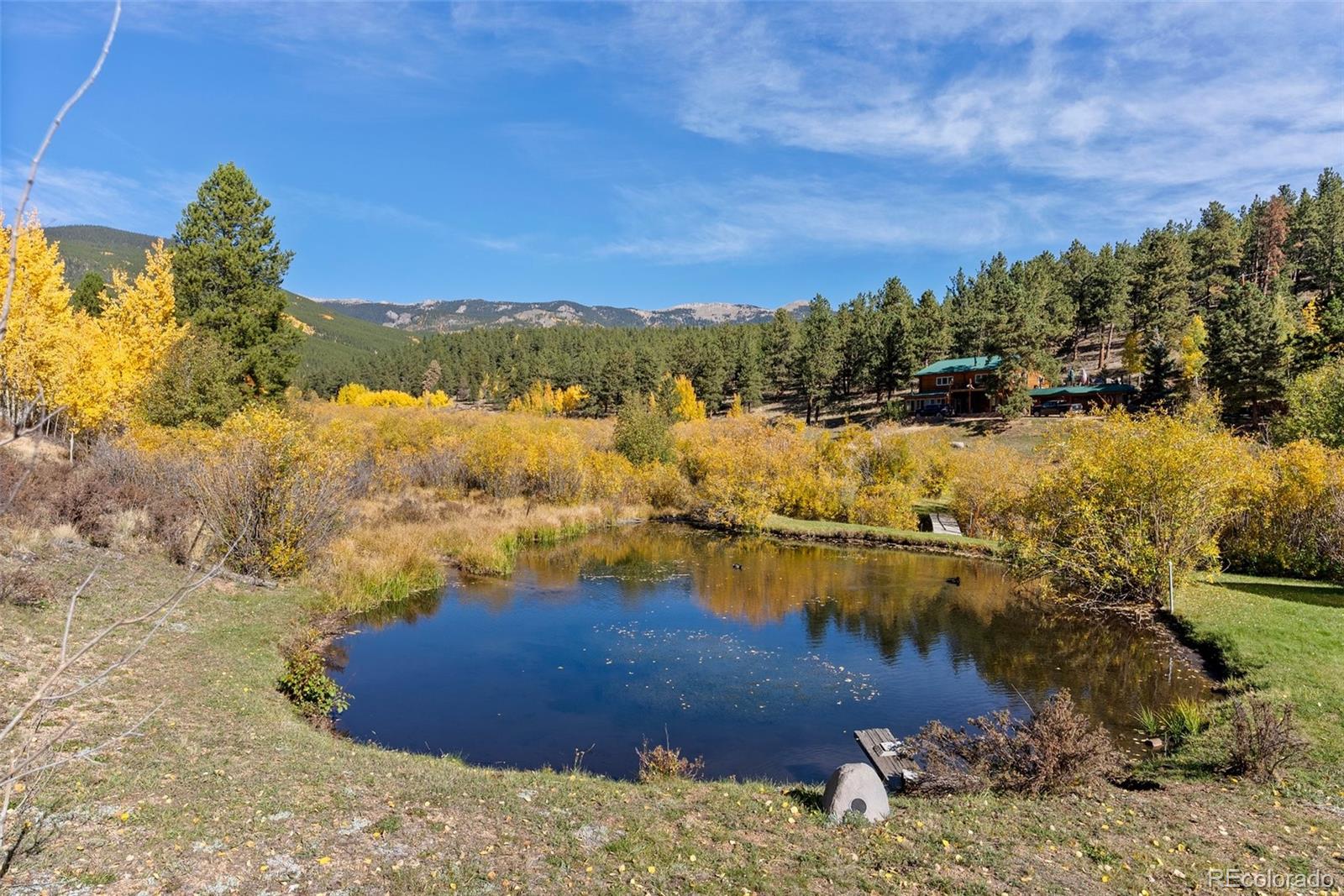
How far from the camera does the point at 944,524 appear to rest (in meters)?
45.0

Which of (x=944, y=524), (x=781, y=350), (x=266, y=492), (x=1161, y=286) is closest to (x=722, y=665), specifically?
(x=266, y=492)

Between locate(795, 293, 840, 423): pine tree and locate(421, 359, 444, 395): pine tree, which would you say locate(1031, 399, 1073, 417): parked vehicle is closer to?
locate(795, 293, 840, 423): pine tree

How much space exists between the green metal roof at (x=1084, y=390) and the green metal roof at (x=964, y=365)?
5.64m

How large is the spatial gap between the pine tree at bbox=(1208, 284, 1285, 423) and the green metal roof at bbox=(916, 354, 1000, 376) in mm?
21147

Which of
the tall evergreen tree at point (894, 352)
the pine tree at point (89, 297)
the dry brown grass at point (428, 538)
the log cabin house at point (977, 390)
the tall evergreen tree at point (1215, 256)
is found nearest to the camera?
the dry brown grass at point (428, 538)

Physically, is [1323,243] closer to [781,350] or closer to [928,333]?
[928,333]

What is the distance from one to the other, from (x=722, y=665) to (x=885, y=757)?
24.7 feet

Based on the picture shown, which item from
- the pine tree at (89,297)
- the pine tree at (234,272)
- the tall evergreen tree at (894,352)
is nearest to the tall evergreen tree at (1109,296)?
the tall evergreen tree at (894,352)

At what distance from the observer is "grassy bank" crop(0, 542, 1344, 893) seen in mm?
8680

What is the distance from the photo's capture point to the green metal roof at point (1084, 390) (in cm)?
7494

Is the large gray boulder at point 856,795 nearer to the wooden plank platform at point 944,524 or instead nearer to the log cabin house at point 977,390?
the wooden plank platform at point 944,524

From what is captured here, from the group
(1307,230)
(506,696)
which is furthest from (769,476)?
(1307,230)

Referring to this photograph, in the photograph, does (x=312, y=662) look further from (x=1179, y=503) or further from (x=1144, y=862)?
(x=1179, y=503)

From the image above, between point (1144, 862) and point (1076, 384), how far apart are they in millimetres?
85984
